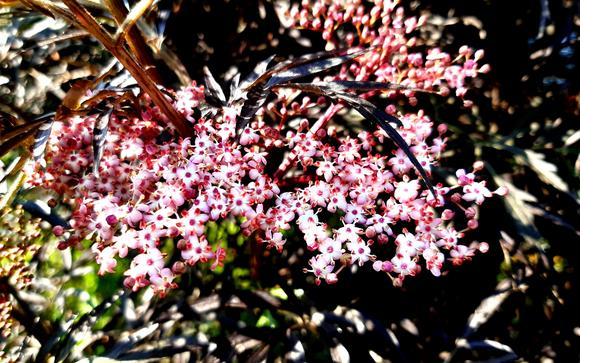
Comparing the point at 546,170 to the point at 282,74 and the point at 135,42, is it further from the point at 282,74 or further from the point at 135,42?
the point at 135,42

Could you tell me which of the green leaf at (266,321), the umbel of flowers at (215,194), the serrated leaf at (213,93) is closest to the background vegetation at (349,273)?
the green leaf at (266,321)

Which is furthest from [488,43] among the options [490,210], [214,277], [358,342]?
[214,277]

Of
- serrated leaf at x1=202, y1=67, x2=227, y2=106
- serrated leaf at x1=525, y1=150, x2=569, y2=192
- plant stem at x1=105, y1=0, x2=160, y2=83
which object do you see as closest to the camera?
plant stem at x1=105, y1=0, x2=160, y2=83

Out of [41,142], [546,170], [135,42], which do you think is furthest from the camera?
[546,170]

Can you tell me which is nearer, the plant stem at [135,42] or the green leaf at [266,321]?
the plant stem at [135,42]

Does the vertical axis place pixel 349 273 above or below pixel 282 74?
below

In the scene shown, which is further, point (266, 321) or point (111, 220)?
point (266, 321)

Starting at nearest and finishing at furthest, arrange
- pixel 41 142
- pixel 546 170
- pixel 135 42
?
pixel 41 142 → pixel 135 42 → pixel 546 170

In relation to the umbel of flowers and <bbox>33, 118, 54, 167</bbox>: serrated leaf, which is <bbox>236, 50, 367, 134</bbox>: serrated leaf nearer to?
the umbel of flowers

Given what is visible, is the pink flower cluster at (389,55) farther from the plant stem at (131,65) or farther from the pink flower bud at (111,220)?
the pink flower bud at (111,220)

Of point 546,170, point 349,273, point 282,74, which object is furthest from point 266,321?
point 546,170

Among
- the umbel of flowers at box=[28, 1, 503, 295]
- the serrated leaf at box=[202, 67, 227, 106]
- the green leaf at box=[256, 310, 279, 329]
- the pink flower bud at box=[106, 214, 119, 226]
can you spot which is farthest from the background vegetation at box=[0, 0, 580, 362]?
the pink flower bud at box=[106, 214, 119, 226]
